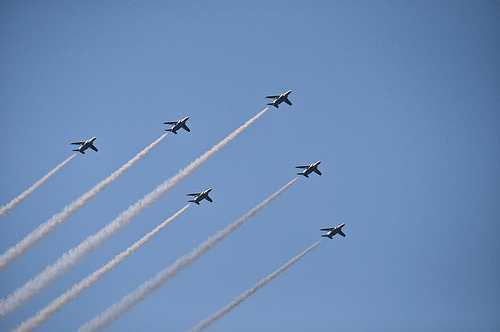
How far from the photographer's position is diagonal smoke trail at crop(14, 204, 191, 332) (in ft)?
333

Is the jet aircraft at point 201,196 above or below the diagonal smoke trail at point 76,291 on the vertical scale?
above

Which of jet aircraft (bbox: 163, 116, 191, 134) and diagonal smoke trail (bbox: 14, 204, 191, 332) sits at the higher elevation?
jet aircraft (bbox: 163, 116, 191, 134)

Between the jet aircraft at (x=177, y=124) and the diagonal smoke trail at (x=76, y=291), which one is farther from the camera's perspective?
the jet aircraft at (x=177, y=124)

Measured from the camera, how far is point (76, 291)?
10288 cm

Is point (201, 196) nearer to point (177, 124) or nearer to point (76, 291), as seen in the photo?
point (177, 124)

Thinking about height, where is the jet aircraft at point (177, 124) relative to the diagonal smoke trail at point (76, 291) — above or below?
above

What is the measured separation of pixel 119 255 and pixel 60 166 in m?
17.2

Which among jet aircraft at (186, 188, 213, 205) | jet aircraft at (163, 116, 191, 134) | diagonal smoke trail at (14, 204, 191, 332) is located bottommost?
diagonal smoke trail at (14, 204, 191, 332)

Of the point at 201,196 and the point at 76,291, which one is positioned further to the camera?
the point at 201,196

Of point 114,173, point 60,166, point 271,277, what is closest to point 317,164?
point 271,277

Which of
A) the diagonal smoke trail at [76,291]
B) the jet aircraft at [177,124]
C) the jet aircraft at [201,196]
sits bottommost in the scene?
the diagonal smoke trail at [76,291]

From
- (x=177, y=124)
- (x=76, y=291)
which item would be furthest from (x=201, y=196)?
(x=76, y=291)

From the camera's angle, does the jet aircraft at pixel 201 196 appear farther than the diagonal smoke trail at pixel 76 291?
Yes

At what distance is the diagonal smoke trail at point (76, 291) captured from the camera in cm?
10150
